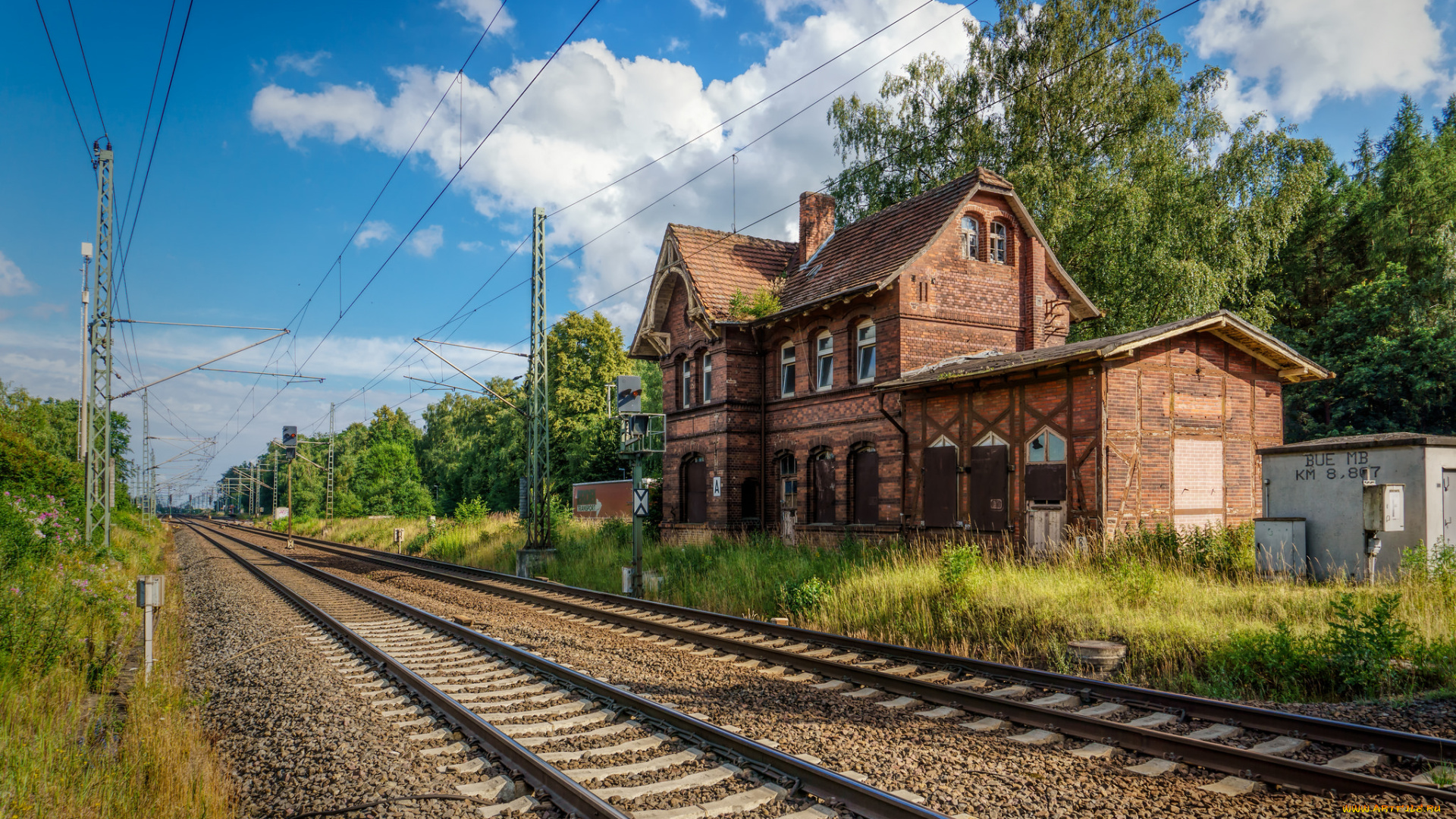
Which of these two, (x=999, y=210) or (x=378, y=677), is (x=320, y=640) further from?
(x=999, y=210)

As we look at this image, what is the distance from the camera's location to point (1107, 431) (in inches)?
593

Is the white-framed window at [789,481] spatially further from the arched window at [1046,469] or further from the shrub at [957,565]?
the shrub at [957,565]

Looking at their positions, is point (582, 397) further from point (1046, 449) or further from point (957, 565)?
point (957, 565)

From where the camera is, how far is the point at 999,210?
22172mm

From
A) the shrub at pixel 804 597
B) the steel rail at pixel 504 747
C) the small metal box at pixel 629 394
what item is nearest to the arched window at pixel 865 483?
the small metal box at pixel 629 394

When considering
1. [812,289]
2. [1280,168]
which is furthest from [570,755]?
[1280,168]

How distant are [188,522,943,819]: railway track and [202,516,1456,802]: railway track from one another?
2154mm

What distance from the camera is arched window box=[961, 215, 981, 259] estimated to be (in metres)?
21.5

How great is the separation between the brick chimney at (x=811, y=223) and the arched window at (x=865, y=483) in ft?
26.4

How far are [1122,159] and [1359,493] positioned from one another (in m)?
19.6

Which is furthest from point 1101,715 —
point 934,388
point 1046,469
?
point 934,388

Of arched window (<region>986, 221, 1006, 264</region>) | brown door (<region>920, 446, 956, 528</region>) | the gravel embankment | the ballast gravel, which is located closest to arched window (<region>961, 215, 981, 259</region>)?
arched window (<region>986, 221, 1006, 264</region>)

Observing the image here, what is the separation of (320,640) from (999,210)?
60.6 ft

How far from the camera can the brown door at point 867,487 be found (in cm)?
2028
